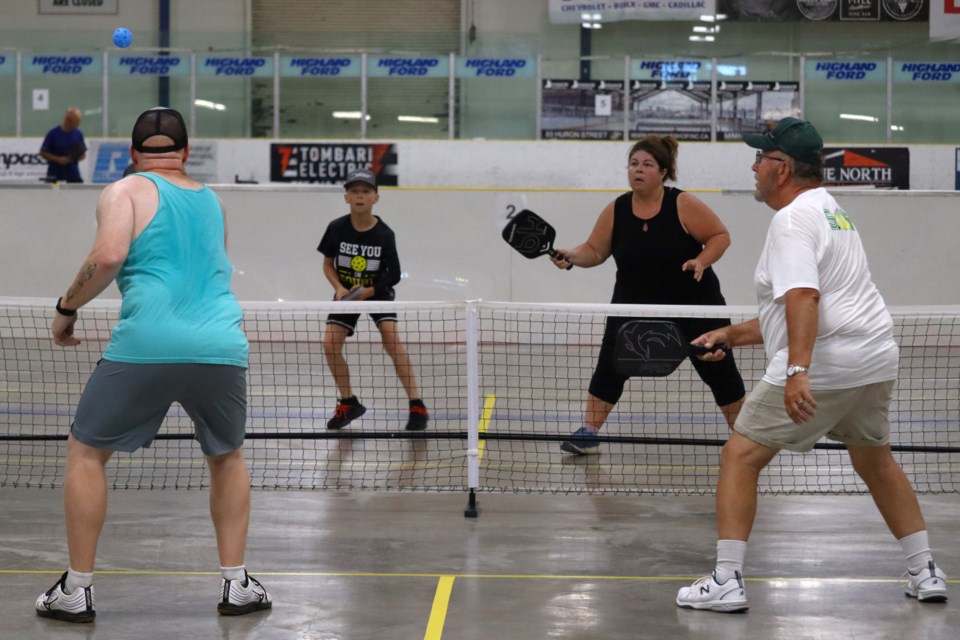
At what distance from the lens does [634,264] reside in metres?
7.40

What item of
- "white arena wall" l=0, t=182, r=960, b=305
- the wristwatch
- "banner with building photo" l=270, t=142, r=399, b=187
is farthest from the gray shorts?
"banner with building photo" l=270, t=142, r=399, b=187

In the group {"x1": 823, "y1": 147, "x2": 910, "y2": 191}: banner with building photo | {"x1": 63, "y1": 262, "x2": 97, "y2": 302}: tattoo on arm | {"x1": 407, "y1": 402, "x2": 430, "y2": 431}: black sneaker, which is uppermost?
{"x1": 823, "y1": 147, "x2": 910, "y2": 191}: banner with building photo

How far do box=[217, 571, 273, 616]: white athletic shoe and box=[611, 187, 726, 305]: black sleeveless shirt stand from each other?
340 centimetres

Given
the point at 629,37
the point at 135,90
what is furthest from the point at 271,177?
the point at 629,37

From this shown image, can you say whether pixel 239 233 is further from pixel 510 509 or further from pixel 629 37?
pixel 510 509

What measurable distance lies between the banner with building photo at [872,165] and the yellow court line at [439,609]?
15.2 metres

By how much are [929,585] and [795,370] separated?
1065 millimetres

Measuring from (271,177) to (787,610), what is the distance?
15.6 meters

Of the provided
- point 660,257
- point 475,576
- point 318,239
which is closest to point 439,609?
point 475,576

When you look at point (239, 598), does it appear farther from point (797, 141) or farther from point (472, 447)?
point (797, 141)

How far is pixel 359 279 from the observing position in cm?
898

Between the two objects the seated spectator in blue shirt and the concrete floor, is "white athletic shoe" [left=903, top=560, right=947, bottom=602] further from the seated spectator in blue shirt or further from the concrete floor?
the seated spectator in blue shirt

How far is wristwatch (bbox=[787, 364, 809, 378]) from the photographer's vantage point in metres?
4.32

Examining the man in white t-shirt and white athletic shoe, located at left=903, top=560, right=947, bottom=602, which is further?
→ white athletic shoe, located at left=903, top=560, right=947, bottom=602
